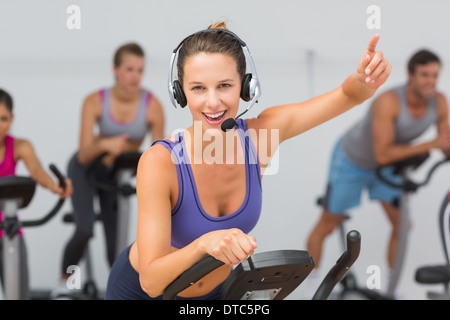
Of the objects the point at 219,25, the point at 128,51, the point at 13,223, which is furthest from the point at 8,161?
the point at 219,25

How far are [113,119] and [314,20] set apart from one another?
1.30 m

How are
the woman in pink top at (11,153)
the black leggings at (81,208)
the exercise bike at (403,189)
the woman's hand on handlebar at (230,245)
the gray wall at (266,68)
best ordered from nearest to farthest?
the woman's hand on handlebar at (230,245)
the woman in pink top at (11,153)
the exercise bike at (403,189)
the black leggings at (81,208)
the gray wall at (266,68)

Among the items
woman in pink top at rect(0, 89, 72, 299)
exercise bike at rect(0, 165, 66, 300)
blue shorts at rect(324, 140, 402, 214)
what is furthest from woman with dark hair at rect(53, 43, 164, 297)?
blue shorts at rect(324, 140, 402, 214)

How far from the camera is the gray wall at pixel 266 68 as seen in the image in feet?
11.3

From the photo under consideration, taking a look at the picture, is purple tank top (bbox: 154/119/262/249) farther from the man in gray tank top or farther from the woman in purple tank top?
the man in gray tank top

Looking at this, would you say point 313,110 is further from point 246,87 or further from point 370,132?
point 370,132

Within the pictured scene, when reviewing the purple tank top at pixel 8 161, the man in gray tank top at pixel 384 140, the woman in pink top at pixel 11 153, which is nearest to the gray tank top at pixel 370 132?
the man in gray tank top at pixel 384 140

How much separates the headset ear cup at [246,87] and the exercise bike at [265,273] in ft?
0.98

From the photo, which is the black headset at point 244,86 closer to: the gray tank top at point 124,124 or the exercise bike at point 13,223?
the exercise bike at point 13,223

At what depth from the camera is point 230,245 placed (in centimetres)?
89

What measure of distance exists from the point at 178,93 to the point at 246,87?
0.42 feet

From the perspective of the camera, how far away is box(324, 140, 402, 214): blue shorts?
320 centimetres

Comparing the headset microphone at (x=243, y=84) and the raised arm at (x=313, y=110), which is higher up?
the headset microphone at (x=243, y=84)

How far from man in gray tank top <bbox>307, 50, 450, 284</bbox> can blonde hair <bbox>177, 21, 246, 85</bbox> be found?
2047 mm
